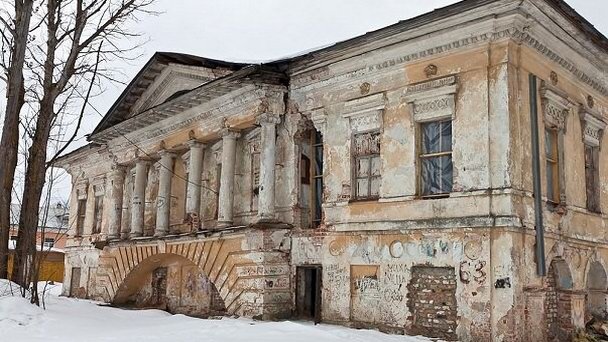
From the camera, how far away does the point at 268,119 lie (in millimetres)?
12898

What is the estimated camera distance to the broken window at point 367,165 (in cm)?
1141

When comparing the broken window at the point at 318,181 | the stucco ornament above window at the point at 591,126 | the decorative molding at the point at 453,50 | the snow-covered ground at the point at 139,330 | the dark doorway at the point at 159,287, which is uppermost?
the decorative molding at the point at 453,50

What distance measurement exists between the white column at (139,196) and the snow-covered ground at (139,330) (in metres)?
5.38

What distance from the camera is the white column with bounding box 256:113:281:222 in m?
12.5

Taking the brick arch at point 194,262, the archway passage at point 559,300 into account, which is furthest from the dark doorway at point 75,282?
the archway passage at point 559,300

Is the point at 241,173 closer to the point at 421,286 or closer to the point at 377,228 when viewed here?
the point at 377,228

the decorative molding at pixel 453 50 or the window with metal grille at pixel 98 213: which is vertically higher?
the decorative molding at pixel 453 50

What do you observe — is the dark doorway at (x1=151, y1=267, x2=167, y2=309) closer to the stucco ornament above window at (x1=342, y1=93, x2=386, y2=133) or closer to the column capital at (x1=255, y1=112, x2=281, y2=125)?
the column capital at (x1=255, y1=112, x2=281, y2=125)

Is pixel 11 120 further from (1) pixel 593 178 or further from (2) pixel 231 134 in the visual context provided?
(1) pixel 593 178

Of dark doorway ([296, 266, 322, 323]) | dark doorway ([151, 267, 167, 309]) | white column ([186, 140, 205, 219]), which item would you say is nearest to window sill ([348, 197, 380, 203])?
dark doorway ([296, 266, 322, 323])

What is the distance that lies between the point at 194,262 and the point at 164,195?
2645mm

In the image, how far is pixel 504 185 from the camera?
9344 mm

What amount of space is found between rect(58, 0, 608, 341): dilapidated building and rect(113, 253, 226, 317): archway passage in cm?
8

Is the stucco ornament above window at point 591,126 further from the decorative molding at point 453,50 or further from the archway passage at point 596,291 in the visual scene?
the archway passage at point 596,291
